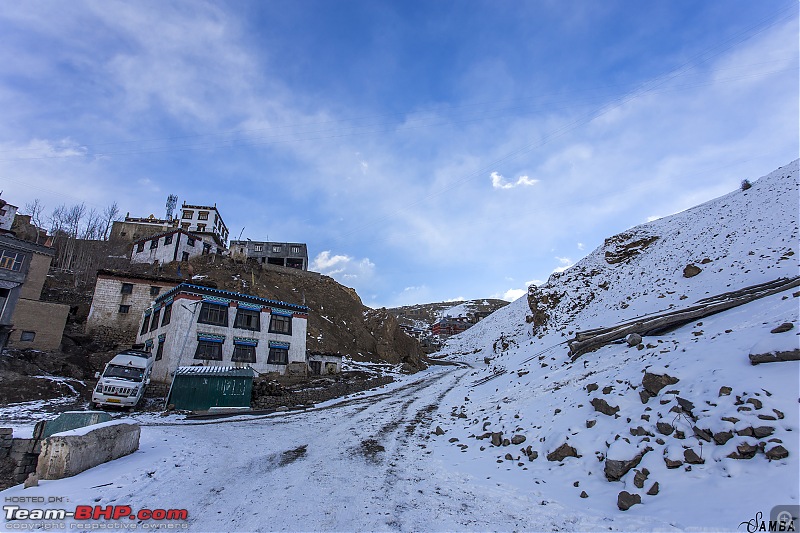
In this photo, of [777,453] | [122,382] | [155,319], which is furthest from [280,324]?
[777,453]

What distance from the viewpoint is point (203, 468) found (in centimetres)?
967

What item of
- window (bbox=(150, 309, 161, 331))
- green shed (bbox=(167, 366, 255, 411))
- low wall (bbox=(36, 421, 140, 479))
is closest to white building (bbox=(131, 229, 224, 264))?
window (bbox=(150, 309, 161, 331))

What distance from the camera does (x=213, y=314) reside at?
1337 inches

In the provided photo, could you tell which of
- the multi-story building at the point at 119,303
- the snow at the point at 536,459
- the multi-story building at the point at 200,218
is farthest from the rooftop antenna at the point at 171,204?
the snow at the point at 536,459

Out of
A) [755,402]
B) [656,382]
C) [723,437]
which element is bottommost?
[723,437]

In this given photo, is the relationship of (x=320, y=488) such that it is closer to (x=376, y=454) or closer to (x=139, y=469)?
(x=376, y=454)

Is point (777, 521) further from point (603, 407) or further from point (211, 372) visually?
point (211, 372)

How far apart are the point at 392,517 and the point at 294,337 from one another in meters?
33.4

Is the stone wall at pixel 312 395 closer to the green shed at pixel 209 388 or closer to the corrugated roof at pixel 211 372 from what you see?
the green shed at pixel 209 388

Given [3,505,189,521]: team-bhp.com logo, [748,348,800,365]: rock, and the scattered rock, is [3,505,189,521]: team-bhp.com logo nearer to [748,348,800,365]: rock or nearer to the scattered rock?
the scattered rock

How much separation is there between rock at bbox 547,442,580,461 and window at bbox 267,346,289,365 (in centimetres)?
3178

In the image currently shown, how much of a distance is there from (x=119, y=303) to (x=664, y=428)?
161 ft

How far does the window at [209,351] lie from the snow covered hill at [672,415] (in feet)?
78.7

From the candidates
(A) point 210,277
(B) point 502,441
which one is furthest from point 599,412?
(A) point 210,277
